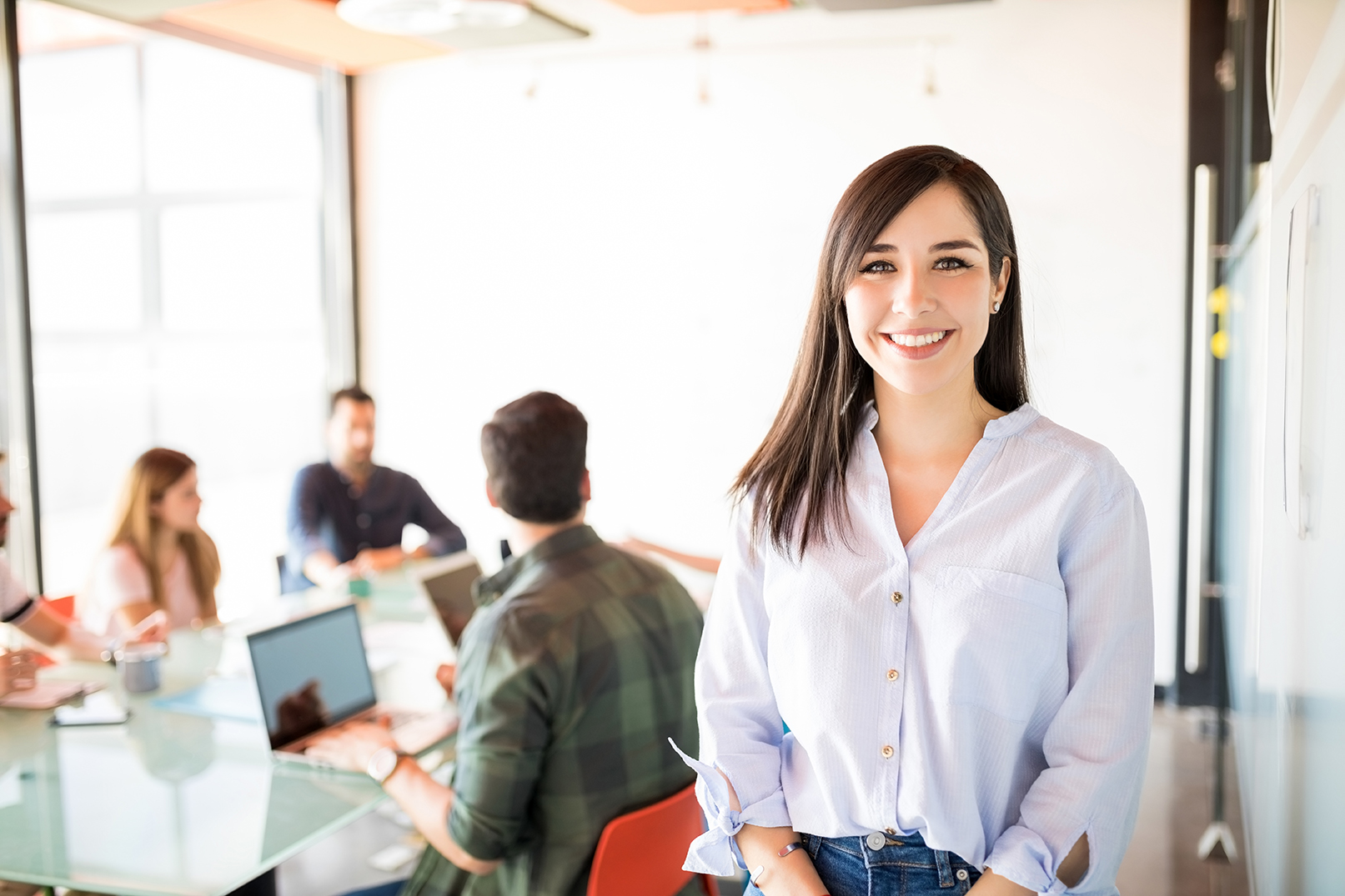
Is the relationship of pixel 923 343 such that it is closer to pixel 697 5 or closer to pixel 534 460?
pixel 534 460

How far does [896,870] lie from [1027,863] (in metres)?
0.15

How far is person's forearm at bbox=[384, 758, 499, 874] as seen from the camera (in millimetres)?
1820

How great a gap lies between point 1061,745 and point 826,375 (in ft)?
1.67

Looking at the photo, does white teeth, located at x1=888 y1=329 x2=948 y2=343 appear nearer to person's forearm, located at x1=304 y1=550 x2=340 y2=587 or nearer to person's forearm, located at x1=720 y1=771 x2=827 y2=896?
person's forearm, located at x1=720 y1=771 x2=827 y2=896

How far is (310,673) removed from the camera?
7.59ft

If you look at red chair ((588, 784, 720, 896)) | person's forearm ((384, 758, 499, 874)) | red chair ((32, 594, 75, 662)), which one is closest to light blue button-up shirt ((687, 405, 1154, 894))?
red chair ((588, 784, 720, 896))

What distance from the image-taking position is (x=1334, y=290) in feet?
3.76

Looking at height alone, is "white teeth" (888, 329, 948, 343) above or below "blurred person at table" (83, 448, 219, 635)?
above

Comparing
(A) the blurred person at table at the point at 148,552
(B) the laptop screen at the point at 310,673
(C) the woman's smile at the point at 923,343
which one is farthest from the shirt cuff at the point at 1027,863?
(A) the blurred person at table at the point at 148,552

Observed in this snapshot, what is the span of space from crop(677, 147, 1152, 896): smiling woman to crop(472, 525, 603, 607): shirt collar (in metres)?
0.65

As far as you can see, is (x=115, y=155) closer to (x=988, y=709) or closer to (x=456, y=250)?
(x=456, y=250)

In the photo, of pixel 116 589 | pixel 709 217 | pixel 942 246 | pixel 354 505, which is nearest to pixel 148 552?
pixel 116 589

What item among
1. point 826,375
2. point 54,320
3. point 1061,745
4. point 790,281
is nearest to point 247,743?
point 826,375

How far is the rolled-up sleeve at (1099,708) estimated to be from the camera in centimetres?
115
